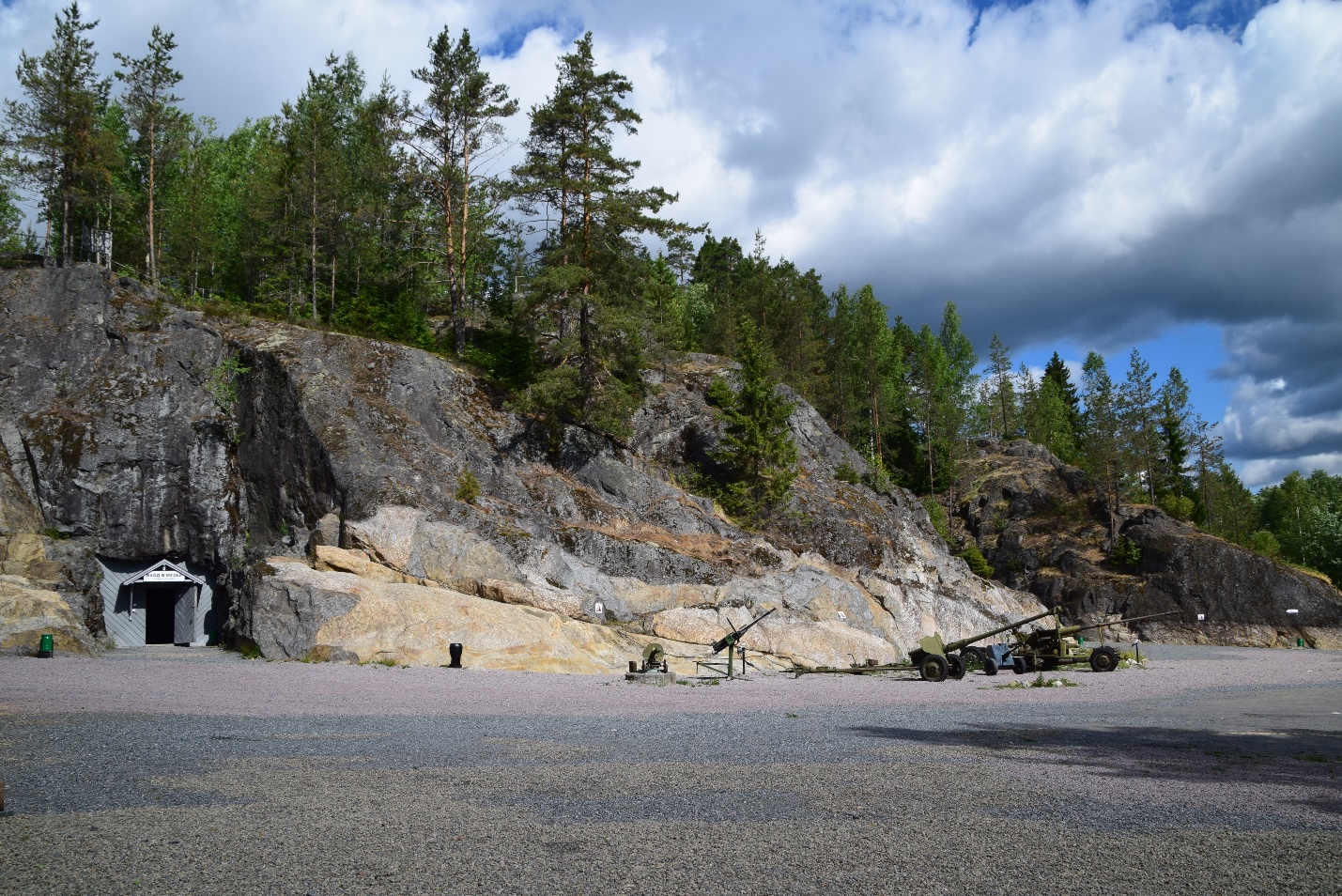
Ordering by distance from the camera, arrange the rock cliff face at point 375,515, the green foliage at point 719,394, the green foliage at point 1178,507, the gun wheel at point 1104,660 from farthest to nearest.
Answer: the green foliage at point 1178,507, the green foliage at point 719,394, the gun wheel at point 1104,660, the rock cliff face at point 375,515

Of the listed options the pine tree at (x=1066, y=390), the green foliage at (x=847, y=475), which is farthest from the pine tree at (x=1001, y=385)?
the green foliage at (x=847, y=475)

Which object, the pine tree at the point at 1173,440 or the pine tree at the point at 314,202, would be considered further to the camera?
the pine tree at the point at 1173,440

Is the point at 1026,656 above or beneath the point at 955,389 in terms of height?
beneath

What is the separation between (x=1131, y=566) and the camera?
173 feet

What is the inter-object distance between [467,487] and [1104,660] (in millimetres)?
21395

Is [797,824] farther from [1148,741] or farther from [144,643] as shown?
[144,643]

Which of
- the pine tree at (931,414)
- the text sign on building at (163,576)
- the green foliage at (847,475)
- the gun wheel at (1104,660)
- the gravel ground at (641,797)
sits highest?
the pine tree at (931,414)

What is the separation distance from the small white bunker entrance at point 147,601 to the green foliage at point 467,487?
10.1 metres

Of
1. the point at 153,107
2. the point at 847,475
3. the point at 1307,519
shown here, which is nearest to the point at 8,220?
the point at 153,107

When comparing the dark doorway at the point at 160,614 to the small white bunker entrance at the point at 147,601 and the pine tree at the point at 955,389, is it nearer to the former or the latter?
the small white bunker entrance at the point at 147,601

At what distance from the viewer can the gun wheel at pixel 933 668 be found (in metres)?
21.0

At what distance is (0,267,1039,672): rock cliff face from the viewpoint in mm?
22609

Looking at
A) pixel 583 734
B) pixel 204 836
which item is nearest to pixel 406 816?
pixel 204 836

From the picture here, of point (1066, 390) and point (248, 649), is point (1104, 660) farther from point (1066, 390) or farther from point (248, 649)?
point (1066, 390)
